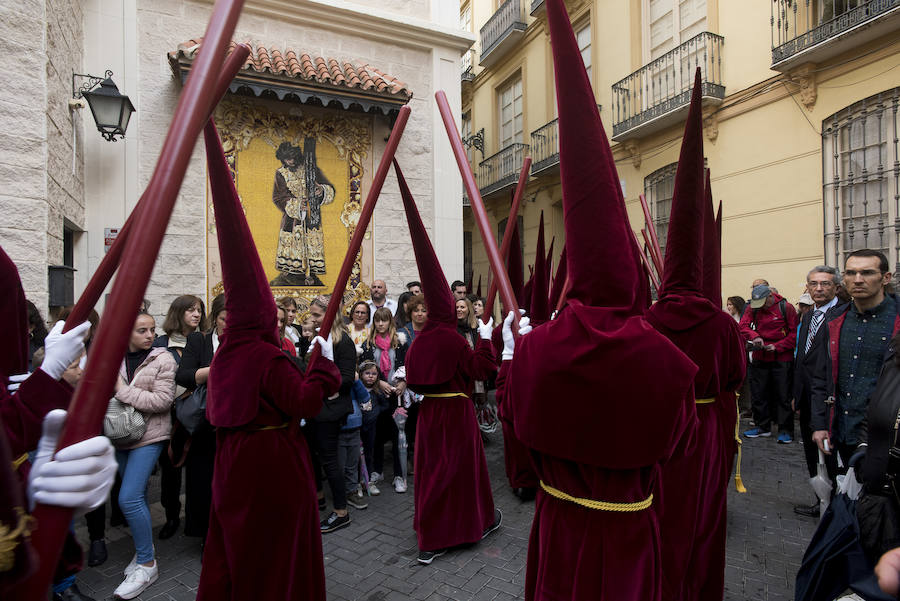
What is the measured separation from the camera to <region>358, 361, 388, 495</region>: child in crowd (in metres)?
5.26

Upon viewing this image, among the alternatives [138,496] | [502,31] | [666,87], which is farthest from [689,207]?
[502,31]

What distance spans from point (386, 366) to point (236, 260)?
3304 millimetres

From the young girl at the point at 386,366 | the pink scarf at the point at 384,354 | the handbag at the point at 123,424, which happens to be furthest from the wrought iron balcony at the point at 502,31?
the handbag at the point at 123,424

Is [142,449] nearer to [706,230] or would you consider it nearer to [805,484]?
[706,230]

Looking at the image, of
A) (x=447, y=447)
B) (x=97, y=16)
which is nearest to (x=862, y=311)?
(x=447, y=447)

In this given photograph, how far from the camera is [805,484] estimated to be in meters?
5.36

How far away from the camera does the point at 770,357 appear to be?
279 inches

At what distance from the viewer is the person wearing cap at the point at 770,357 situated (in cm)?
695

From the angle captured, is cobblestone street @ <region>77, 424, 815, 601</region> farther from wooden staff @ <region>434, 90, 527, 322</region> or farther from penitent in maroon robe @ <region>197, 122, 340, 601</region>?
wooden staff @ <region>434, 90, 527, 322</region>

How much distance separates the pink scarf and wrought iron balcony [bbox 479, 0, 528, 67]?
13256 millimetres

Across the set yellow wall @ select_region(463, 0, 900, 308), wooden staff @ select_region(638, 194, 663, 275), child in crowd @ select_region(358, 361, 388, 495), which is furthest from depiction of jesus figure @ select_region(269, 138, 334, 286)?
yellow wall @ select_region(463, 0, 900, 308)

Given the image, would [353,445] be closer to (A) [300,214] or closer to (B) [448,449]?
(B) [448,449]

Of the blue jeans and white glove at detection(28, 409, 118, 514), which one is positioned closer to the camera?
white glove at detection(28, 409, 118, 514)

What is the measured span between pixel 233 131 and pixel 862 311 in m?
8.16
